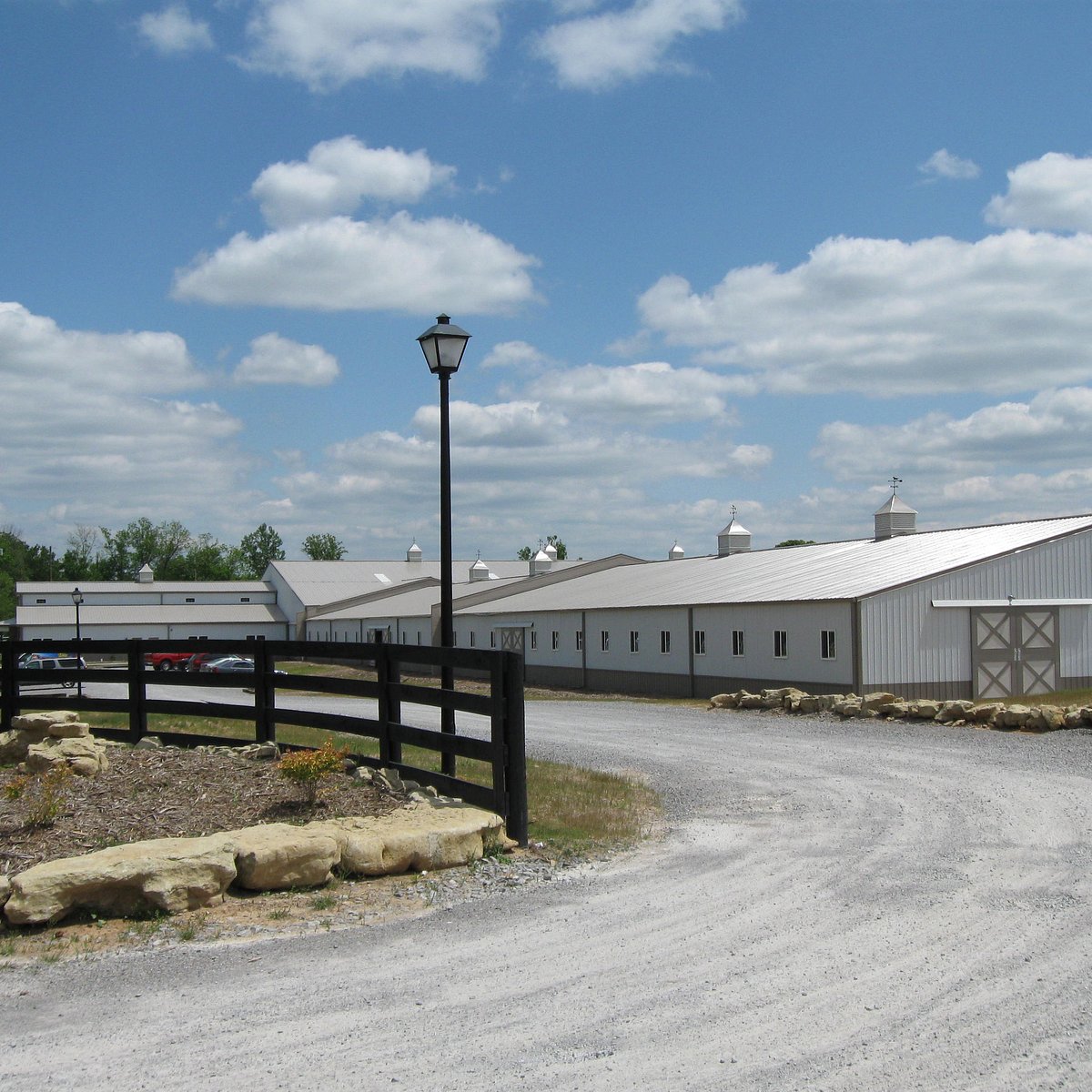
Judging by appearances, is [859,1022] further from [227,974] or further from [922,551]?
[922,551]

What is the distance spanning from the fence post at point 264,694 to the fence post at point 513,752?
3.60 meters

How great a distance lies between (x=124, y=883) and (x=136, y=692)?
6.38 m

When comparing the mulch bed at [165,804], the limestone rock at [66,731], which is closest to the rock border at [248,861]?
the mulch bed at [165,804]

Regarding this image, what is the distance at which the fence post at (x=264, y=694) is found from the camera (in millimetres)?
12425

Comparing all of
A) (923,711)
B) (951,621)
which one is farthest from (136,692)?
(951,621)

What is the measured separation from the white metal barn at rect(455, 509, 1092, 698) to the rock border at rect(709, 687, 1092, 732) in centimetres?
175

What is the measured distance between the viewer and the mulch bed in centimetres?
905

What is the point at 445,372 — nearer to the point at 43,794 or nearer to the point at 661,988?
the point at 43,794

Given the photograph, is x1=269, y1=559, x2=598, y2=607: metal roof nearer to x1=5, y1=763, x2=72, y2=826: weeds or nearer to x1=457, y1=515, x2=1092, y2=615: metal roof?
x1=457, y1=515, x2=1092, y2=615: metal roof

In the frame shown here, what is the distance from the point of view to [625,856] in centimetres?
998

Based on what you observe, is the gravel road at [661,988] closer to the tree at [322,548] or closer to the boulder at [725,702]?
the boulder at [725,702]

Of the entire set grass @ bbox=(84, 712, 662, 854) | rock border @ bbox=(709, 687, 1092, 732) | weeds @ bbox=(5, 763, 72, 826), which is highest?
weeds @ bbox=(5, 763, 72, 826)

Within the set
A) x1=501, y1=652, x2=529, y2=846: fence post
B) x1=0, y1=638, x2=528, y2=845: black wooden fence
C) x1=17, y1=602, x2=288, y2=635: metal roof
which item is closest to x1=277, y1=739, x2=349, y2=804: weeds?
x1=0, y1=638, x2=528, y2=845: black wooden fence

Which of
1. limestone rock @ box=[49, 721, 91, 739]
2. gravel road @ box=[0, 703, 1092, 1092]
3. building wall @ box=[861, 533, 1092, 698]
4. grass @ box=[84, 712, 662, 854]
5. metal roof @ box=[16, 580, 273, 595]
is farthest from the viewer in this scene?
metal roof @ box=[16, 580, 273, 595]
